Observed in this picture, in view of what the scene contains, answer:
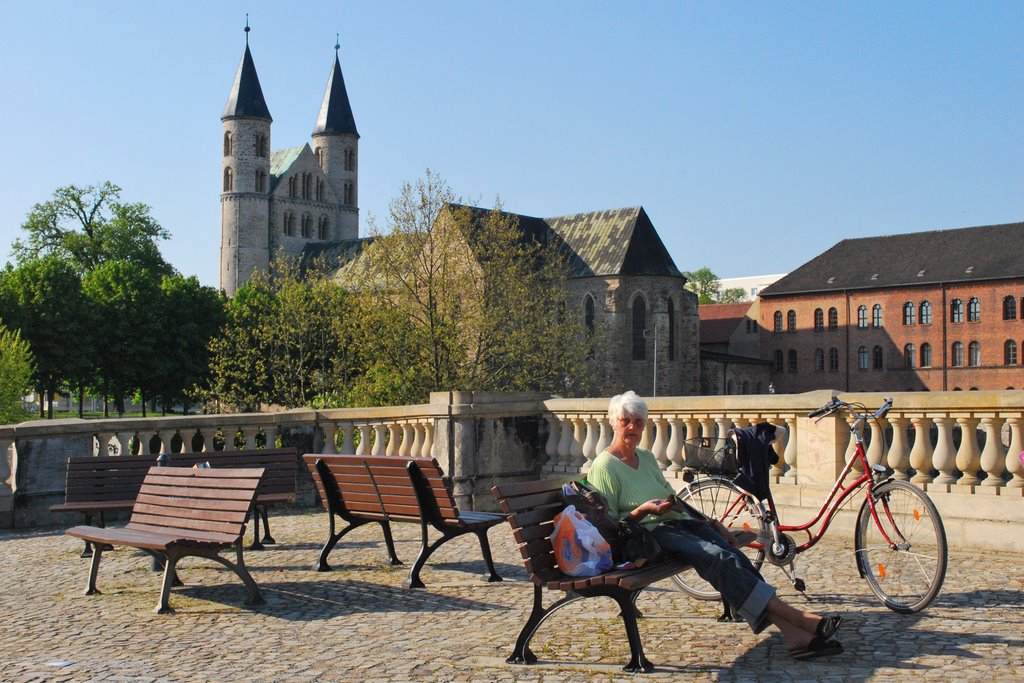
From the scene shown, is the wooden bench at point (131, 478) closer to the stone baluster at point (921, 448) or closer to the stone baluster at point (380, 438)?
the stone baluster at point (380, 438)

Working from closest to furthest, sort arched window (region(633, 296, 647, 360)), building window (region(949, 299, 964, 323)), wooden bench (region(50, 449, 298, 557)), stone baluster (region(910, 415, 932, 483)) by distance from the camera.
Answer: stone baluster (region(910, 415, 932, 483)) < wooden bench (region(50, 449, 298, 557)) < arched window (region(633, 296, 647, 360)) < building window (region(949, 299, 964, 323))

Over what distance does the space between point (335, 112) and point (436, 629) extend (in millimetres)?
104458

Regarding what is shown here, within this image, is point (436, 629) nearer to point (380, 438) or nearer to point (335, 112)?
point (380, 438)

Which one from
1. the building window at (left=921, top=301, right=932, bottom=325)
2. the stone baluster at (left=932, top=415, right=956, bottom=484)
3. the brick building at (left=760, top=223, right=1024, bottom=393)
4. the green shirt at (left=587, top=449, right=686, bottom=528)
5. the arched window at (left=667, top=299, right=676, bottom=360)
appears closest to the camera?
the green shirt at (left=587, top=449, right=686, bottom=528)

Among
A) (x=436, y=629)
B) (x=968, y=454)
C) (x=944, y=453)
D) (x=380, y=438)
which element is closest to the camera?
(x=436, y=629)

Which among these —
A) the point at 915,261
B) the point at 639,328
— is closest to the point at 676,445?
the point at 639,328

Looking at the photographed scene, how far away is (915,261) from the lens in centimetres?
8788

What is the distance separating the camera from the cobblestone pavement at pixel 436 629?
17.6ft

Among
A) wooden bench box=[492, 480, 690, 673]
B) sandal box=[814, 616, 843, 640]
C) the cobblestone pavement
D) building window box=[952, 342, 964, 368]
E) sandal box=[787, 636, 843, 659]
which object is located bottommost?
the cobblestone pavement

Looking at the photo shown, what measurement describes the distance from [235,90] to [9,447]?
9106 cm

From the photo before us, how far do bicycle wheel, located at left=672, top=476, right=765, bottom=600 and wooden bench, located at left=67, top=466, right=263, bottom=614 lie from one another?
2.79 m

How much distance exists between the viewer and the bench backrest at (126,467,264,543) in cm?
727

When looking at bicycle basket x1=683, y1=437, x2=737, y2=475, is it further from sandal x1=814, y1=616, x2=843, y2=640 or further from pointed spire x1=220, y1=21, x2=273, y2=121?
pointed spire x1=220, y1=21, x2=273, y2=121

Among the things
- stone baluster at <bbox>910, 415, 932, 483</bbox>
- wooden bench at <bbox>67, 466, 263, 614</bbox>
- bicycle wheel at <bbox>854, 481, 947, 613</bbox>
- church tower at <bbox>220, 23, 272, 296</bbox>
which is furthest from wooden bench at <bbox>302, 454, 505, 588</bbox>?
church tower at <bbox>220, 23, 272, 296</bbox>
